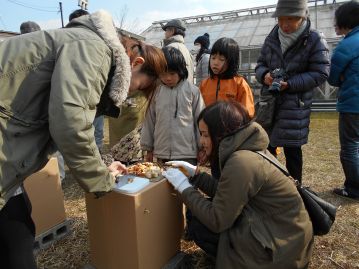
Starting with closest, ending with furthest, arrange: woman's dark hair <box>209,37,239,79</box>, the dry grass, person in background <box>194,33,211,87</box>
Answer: the dry grass, woman's dark hair <box>209,37,239,79</box>, person in background <box>194,33,211,87</box>

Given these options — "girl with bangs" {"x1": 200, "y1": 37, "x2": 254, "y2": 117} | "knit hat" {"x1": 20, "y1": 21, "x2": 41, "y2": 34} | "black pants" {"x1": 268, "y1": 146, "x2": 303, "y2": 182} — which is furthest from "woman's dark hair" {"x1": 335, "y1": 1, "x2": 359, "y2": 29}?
"knit hat" {"x1": 20, "y1": 21, "x2": 41, "y2": 34}

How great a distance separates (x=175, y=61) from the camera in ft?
8.64

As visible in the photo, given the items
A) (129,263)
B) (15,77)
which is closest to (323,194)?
(129,263)

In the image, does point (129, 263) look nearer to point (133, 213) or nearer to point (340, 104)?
point (133, 213)

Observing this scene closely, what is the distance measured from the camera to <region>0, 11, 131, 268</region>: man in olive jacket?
46.8 inches

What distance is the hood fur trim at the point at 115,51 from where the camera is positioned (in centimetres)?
132

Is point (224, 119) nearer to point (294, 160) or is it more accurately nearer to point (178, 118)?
point (178, 118)

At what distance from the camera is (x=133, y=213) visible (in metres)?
1.74

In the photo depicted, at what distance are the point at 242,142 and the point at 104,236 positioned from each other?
1.00 m

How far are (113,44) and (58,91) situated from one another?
1.01 ft

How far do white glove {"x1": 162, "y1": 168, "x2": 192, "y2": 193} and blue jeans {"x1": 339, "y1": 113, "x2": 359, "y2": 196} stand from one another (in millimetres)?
2002

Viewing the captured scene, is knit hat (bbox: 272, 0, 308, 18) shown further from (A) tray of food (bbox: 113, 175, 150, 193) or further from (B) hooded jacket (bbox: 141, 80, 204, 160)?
(A) tray of food (bbox: 113, 175, 150, 193)

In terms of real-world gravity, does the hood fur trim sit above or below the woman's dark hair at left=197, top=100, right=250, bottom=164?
above

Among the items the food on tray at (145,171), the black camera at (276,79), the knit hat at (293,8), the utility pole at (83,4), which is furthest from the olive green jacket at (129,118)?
the knit hat at (293,8)
